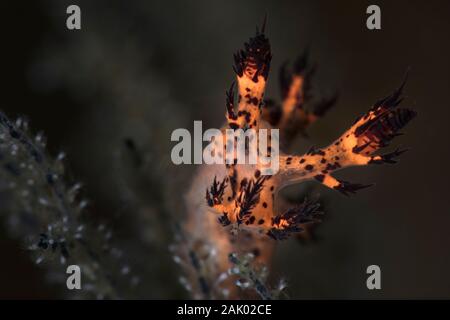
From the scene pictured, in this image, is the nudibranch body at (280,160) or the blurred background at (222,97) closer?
the nudibranch body at (280,160)

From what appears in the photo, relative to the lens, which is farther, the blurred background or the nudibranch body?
the blurred background

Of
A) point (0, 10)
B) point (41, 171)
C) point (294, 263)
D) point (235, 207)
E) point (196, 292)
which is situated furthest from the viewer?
point (294, 263)

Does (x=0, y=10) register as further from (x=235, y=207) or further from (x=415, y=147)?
(x=415, y=147)

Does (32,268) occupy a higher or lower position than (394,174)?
lower

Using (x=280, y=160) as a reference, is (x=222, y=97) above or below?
above

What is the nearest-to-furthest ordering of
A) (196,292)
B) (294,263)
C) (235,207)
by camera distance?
(235,207) → (196,292) → (294,263)

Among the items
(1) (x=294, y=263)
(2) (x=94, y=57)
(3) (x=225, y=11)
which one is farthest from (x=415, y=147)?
(2) (x=94, y=57)

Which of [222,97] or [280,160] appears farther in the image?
[222,97]

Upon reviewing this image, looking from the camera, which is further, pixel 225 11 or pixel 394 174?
pixel 225 11
